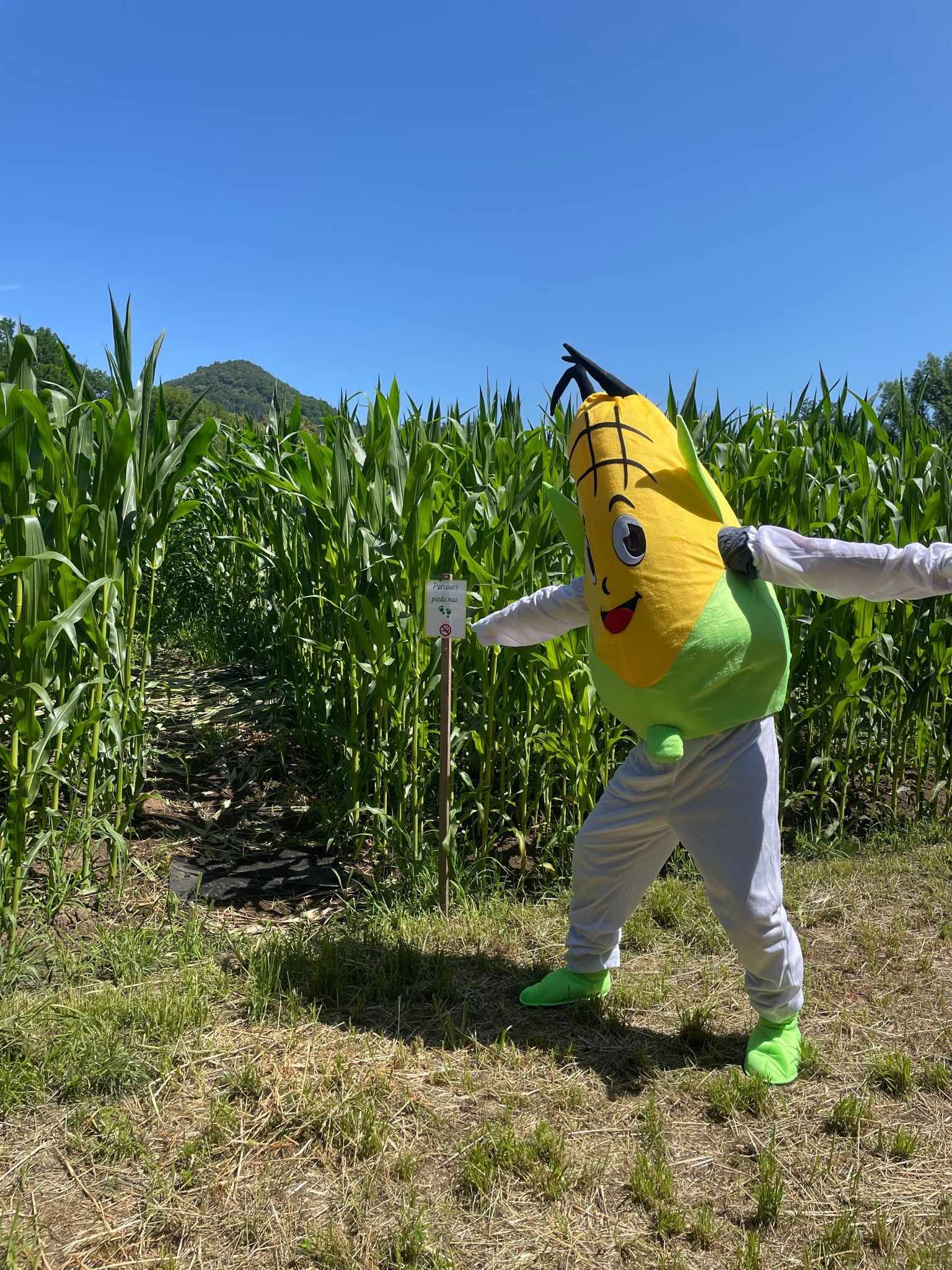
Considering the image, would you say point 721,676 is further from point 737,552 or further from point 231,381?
point 231,381

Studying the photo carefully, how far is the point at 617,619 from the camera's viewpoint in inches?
88.2

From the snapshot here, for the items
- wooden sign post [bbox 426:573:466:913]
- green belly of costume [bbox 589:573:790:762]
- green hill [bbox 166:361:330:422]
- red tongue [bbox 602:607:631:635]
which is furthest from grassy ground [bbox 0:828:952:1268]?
green hill [bbox 166:361:330:422]

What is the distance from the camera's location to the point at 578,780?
3361 mm

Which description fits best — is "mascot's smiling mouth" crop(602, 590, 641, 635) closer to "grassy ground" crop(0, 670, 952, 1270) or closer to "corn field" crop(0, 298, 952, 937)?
"corn field" crop(0, 298, 952, 937)

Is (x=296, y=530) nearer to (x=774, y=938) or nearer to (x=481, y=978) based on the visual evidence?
(x=481, y=978)

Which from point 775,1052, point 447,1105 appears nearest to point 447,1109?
point 447,1105

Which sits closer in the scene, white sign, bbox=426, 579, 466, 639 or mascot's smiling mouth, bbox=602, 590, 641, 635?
mascot's smiling mouth, bbox=602, 590, 641, 635

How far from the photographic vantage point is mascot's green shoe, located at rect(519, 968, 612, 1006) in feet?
8.43

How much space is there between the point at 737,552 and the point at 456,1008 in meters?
1.50

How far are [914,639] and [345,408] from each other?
303 cm

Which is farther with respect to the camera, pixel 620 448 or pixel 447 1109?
pixel 620 448

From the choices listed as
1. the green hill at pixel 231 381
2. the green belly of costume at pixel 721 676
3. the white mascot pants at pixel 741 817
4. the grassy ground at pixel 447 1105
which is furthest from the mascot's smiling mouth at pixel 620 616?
the green hill at pixel 231 381

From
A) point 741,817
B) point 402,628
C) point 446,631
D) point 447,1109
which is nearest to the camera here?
point 447,1109

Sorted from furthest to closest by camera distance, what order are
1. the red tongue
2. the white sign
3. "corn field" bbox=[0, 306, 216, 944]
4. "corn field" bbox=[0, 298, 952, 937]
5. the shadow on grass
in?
the white sign, "corn field" bbox=[0, 298, 952, 937], "corn field" bbox=[0, 306, 216, 944], the shadow on grass, the red tongue
